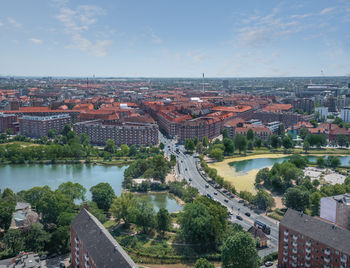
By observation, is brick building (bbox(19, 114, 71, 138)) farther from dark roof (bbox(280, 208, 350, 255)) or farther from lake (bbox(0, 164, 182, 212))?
dark roof (bbox(280, 208, 350, 255))

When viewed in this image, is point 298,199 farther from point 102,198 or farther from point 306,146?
point 306,146

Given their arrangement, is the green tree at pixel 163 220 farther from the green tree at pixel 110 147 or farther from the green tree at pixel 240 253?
the green tree at pixel 110 147

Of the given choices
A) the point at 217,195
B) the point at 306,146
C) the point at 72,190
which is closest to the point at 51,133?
the point at 72,190

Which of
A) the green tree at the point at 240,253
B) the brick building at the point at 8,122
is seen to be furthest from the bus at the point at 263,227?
the brick building at the point at 8,122

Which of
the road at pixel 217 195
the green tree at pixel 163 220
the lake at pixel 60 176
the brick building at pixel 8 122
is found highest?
the brick building at pixel 8 122

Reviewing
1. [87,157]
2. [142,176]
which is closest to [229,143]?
[142,176]

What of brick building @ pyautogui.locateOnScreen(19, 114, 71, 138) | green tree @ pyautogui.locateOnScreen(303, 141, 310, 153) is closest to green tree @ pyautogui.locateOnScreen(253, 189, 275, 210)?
green tree @ pyautogui.locateOnScreen(303, 141, 310, 153)
